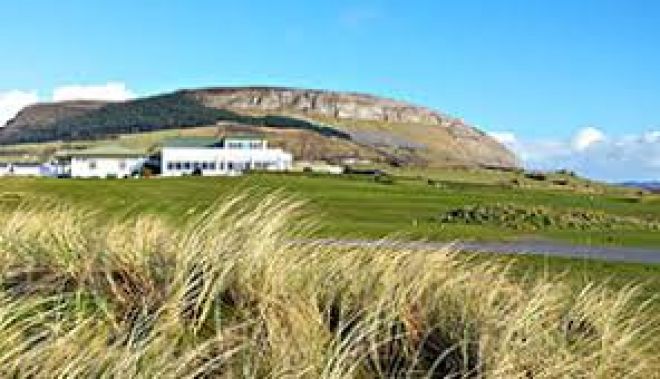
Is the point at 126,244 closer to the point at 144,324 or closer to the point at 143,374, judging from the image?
the point at 144,324

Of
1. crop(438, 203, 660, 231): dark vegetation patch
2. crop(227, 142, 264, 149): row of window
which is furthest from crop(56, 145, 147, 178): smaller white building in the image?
crop(438, 203, 660, 231): dark vegetation patch

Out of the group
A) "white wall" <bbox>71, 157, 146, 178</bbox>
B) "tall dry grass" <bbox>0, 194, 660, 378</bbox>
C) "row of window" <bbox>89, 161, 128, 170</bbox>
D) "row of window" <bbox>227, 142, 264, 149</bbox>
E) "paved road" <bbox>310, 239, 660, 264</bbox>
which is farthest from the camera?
"row of window" <bbox>227, 142, 264, 149</bbox>

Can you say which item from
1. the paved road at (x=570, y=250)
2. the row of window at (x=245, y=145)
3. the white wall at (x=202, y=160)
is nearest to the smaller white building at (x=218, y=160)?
the white wall at (x=202, y=160)

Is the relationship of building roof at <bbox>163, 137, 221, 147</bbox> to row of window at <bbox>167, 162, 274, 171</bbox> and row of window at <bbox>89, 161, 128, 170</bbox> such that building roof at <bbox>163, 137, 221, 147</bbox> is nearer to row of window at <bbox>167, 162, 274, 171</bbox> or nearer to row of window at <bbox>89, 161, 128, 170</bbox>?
row of window at <bbox>89, 161, 128, 170</bbox>

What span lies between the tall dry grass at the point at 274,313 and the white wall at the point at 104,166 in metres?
130

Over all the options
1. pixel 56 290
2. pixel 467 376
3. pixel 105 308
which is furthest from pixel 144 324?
pixel 467 376

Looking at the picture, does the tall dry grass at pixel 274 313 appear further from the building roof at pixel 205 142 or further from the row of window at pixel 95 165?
the building roof at pixel 205 142

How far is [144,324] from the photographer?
630 cm

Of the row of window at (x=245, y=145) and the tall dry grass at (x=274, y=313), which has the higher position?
the row of window at (x=245, y=145)

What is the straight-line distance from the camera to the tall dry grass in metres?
5.51

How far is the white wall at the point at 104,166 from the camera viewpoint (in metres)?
137

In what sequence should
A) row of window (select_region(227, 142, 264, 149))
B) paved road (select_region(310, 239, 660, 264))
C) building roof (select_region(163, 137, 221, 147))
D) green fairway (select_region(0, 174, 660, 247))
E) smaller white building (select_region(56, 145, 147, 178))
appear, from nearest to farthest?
paved road (select_region(310, 239, 660, 264)) → green fairway (select_region(0, 174, 660, 247)) → smaller white building (select_region(56, 145, 147, 178)) → row of window (select_region(227, 142, 264, 149)) → building roof (select_region(163, 137, 221, 147))

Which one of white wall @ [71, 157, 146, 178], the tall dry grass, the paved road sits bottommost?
white wall @ [71, 157, 146, 178]

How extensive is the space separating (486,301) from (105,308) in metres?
2.32
